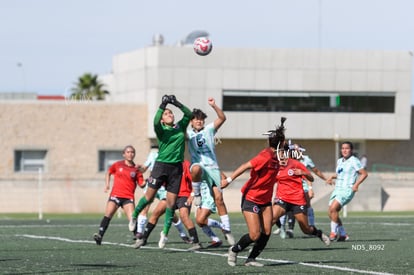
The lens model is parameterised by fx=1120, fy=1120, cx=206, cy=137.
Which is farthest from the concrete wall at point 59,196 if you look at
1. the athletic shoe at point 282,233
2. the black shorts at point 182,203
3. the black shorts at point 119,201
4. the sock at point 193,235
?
the sock at point 193,235

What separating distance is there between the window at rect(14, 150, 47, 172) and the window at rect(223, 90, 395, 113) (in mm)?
10690

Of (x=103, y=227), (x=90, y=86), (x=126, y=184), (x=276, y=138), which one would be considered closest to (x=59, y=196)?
(x=126, y=184)

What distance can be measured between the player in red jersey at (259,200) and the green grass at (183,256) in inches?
11.1

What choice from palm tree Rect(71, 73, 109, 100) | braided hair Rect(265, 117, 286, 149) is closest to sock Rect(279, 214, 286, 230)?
braided hair Rect(265, 117, 286, 149)

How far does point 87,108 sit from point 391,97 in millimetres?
17698

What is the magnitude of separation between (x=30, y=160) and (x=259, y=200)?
47.5m

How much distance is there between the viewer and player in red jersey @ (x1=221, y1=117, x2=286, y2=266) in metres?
14.5

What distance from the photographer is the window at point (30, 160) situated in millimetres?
60844

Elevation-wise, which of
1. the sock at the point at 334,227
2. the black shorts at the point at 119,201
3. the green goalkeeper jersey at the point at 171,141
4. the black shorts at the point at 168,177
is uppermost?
the green goalkeeper jersey at the point at 171,141

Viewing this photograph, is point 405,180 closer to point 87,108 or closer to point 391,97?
point 391,97

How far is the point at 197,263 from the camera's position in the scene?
14.9m

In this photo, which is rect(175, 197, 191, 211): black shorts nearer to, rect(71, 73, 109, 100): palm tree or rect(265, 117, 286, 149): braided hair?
rect(265, 117, 286, 149): braided hair

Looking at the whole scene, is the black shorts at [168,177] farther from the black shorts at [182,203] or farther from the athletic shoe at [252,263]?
the athletic shoe at [252,263]

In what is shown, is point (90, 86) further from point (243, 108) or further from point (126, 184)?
point (126, 184)
